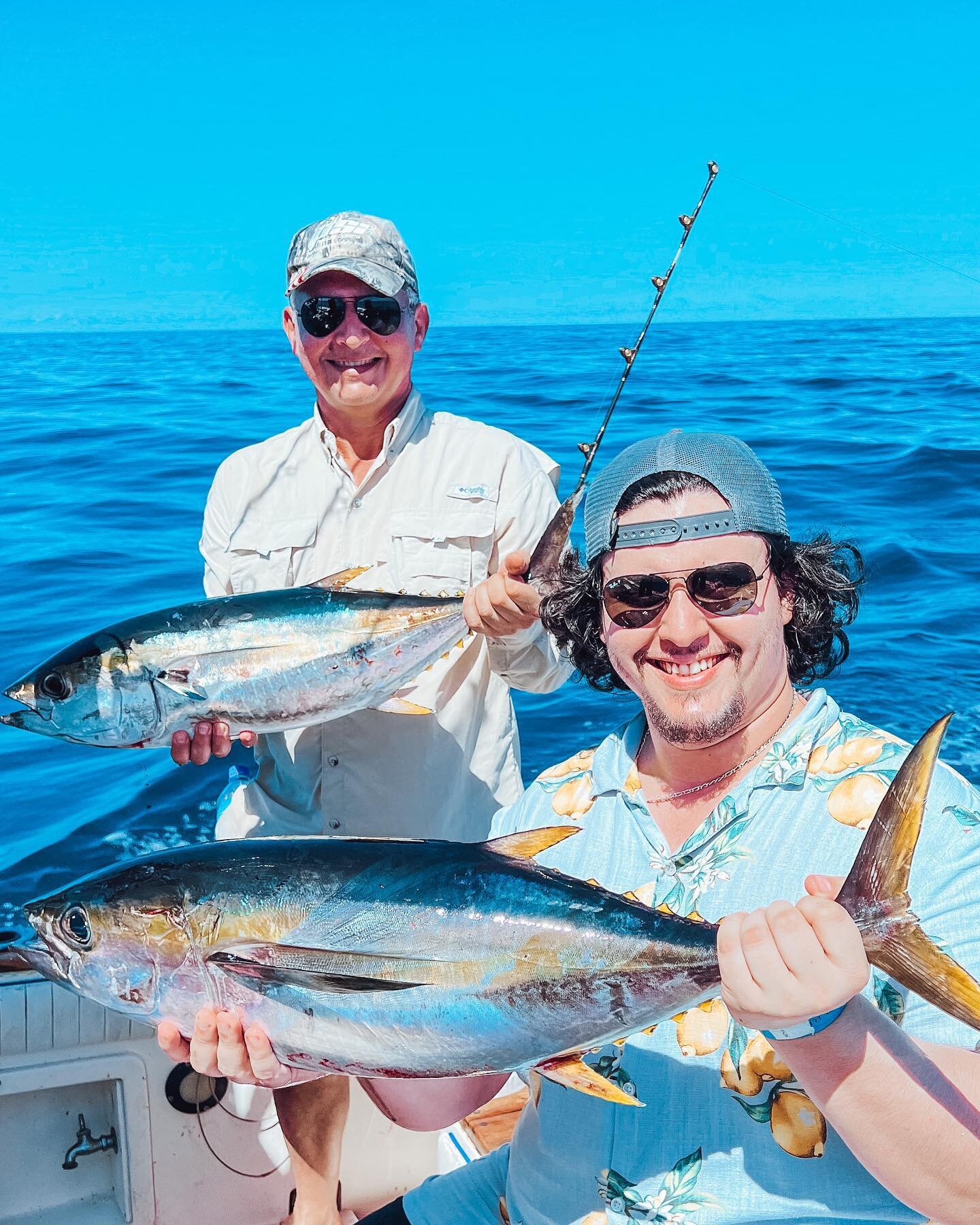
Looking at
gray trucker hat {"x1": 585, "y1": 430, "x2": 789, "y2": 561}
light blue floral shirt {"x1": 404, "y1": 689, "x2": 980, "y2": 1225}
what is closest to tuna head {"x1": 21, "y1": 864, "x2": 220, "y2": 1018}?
light blue floral shirt {"x1": 404, "y1": 689, "x2": 980, "y2": 1225}

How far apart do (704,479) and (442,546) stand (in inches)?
47.7

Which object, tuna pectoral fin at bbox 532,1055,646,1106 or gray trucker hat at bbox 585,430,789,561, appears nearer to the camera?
tuna pectoral fin at bbox 532,1055,646,1106

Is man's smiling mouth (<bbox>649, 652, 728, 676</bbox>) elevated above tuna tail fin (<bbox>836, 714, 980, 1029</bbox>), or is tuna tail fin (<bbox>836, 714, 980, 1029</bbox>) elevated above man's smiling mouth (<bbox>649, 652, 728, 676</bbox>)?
man's smiling mouth (<bbox>649, 652, 728, 676</bbox>)

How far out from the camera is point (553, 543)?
8.43 ft

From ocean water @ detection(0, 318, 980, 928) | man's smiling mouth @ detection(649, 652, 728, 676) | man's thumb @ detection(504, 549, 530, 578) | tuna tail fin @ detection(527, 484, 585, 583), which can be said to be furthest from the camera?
ocean water @ detection(0, 318, 980, 928)

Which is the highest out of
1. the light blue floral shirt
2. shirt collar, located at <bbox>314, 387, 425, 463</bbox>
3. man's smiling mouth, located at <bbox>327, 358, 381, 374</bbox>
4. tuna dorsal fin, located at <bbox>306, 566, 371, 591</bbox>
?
man's smiling mouth, located at <bbox>327, 358, 381, 374</bbox>

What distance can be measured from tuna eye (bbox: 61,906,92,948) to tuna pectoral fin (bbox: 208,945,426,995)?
0.71ft

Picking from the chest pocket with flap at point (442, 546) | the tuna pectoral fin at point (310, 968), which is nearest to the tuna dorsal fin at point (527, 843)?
the tuna pectoral fin at point (310, 968)

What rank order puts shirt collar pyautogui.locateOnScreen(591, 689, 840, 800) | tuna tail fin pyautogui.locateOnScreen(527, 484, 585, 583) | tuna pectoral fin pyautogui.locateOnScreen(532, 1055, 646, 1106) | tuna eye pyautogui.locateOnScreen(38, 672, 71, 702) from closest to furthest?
tuna pectoral fin pyautogui.locateOnScreen(532, 1055, 646, 1106) < shirt collar pyautogui.locateOnScreen(591, 689, 840, 800) < tuna tail fin pyautogui.locateOnScreen(527, 484, 585, 583) < tuna eye pyautogui.locateOnScreen(38, 672, 71, 702)

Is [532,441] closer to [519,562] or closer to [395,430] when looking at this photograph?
[395,430]

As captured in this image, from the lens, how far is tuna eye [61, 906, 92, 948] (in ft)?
6.16

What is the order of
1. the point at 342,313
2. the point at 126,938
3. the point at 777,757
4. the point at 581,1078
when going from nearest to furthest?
the point at 581,1078 → the point at 126,938 → the point at 777,757 → the point at 342,313

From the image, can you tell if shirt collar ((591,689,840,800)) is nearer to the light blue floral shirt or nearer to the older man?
the light blue floral shirt

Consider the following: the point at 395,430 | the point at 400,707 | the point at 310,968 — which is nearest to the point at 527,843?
the point at 310,968
